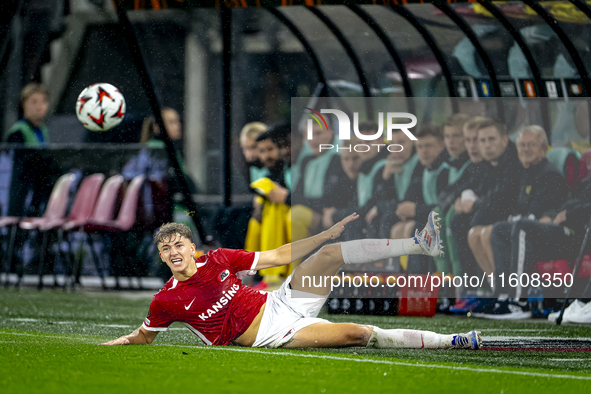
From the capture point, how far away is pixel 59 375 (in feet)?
13.9

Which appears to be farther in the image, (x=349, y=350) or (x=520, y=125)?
(x=520, y=125)

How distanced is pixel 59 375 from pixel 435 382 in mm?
1799

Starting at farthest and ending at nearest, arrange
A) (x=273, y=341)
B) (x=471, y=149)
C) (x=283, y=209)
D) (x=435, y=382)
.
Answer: (x=283, y=209) < (x=471, y=149) < (x=273, y=341) < (x=435, y=382)

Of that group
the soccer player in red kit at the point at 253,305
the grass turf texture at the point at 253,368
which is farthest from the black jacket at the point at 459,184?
the soccer player in red kit at the point at 253,305

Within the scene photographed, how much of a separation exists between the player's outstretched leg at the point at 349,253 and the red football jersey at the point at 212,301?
1.02ft

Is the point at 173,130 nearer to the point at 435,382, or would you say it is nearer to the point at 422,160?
the point at 422,160

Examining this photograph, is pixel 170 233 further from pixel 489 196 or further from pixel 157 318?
pixel 489 196

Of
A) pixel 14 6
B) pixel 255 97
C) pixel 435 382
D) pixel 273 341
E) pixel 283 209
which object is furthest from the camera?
pixel 255 97

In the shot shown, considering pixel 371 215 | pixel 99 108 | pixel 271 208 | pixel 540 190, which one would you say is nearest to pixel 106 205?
pixel 99 108

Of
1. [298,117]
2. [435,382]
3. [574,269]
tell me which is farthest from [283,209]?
[435,382]

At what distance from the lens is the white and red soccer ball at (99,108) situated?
8758 mm

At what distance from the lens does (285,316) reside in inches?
214

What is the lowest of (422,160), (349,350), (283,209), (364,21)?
(349,350)

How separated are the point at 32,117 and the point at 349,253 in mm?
6509
